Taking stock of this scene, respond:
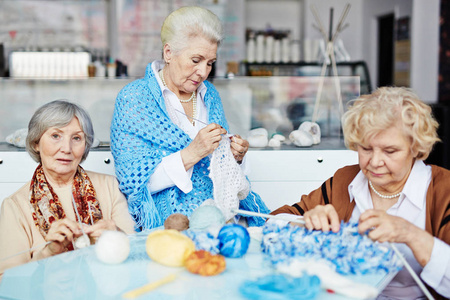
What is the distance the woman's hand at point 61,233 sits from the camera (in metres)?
1.56

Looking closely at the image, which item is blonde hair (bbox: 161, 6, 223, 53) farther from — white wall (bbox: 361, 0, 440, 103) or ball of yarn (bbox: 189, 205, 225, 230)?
white wall (bbox: 361, 0, 440, 103)

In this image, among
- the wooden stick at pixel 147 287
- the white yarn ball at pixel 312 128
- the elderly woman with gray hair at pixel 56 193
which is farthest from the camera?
the white yarn ball at pixel 312 128

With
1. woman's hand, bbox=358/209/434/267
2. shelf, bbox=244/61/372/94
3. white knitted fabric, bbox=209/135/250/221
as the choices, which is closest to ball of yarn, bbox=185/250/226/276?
woman's hand, bbox=358/209/434/267

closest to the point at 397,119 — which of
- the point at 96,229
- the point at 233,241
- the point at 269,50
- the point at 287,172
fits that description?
the point at 233,241

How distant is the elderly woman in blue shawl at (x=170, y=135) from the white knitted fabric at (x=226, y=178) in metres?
0.06

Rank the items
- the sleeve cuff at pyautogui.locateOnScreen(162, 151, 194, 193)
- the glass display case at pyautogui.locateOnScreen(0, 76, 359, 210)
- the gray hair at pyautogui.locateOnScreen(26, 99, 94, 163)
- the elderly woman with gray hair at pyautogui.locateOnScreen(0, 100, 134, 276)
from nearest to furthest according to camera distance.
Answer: the elderly woman with gray hair at pyautogui.locateOnScreen(0, 100, 134, 276)
the gray hair at pyautogui.locateOnScreen(26, 99, 94, 163)
the sleeve cuff at pyautogui.locateOnScreen(162, 151, 194, 193)
the glass display case at pyautogui.locateOnScreen(0, 76, 359, 210)

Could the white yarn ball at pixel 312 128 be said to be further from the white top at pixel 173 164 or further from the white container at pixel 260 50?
the white container at pixel 260 50

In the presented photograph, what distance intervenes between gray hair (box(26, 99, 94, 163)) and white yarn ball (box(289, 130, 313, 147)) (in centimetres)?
143

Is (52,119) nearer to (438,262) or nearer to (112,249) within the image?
(112,249)

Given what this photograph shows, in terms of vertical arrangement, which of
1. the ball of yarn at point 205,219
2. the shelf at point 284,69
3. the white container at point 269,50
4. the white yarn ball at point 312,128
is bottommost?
the ball of yarn at point 205,219

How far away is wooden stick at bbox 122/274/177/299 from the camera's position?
110 centimetres

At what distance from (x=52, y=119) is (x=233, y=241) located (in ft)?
2.90

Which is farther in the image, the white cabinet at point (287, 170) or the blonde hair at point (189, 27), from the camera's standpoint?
the white cabinet at point (287, 170)

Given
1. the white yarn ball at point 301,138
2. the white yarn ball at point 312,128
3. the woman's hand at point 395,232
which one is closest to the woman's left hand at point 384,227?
the woman's hand at point 395,232
